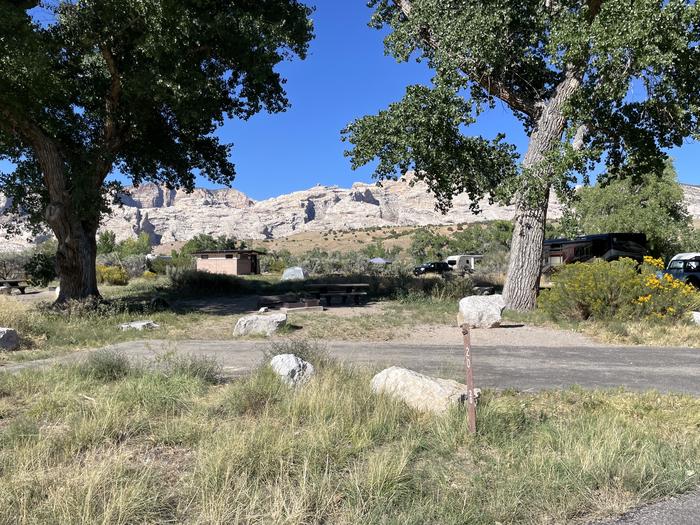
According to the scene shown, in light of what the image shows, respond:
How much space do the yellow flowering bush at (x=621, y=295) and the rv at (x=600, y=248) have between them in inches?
619

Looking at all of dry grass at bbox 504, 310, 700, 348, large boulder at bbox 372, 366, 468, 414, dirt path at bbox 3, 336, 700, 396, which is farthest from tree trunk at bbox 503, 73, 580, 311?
large boulder at bbox 372, 366, 468, 414

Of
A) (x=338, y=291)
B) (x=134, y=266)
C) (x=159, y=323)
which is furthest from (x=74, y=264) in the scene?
(x=134, y=266)

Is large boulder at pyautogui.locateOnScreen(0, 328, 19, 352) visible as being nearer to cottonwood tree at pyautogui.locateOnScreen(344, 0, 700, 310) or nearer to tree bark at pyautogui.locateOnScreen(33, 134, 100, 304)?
tree bark at pyautogui.locateOnScreen(33, 134, 100, 304)

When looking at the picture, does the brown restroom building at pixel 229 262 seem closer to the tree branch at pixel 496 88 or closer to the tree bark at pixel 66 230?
the tree bark at pixel 66 230

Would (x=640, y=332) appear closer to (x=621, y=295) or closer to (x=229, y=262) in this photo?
(x=621, y=295)

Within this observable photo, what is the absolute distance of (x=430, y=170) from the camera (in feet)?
50.8

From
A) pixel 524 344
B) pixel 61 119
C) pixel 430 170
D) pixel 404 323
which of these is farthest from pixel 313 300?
pixel 61 119

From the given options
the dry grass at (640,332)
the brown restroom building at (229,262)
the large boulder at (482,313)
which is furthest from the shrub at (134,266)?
the dry grass at (640,332)

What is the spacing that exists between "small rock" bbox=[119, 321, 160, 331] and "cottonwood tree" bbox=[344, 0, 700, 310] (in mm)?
7484

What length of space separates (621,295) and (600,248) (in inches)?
704

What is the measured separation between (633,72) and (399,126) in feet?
20.0

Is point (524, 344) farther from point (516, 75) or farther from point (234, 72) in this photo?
point (234, 72)

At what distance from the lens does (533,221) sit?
1449cm

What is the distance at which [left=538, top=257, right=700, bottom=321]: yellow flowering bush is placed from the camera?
11641 millimetres
